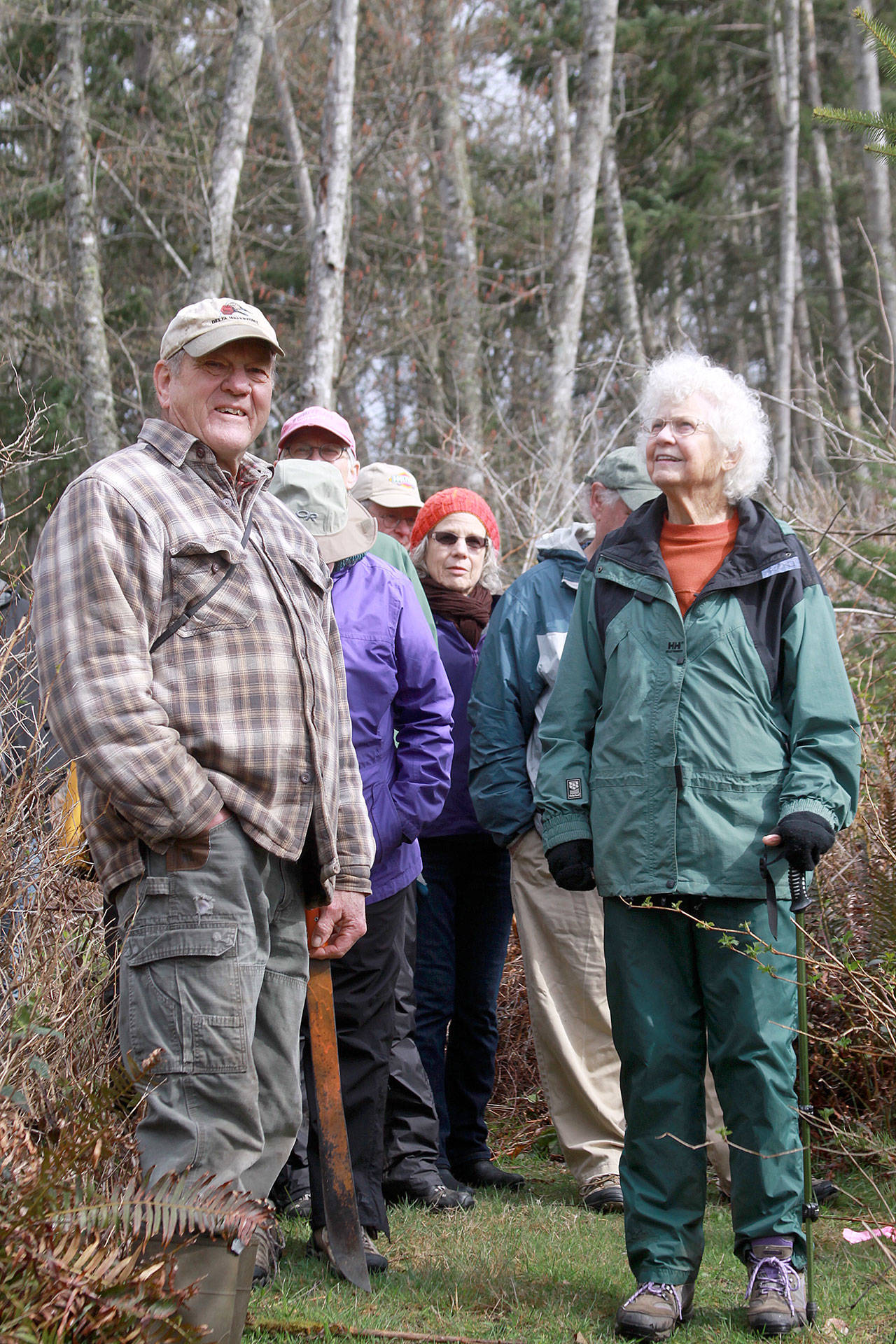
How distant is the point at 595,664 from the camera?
3.70 meters

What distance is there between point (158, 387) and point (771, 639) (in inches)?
66.3

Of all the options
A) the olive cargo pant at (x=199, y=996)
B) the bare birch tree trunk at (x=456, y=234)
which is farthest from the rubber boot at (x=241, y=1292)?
the bare birch tree trunk at (x=456, y=234)

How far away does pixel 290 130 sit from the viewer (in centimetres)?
1736

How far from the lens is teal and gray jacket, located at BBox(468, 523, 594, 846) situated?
4602mm

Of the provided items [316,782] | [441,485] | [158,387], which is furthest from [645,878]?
[441,485]

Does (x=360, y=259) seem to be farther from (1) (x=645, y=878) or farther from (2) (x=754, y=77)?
(1) (x=645, y=878)

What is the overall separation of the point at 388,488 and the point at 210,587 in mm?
3093

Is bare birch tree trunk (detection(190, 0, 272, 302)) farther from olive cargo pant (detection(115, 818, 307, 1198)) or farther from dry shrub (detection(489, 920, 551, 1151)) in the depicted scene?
olive cargo pant (detection(115, 818, 307, 1198))

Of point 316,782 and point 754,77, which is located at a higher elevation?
point 754,77

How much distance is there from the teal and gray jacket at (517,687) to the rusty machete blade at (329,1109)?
1364 mm

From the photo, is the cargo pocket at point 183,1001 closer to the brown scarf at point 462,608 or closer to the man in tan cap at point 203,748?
the man in tan cap at point 203,748

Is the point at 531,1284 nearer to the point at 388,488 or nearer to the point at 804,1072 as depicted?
the point at 804,1072

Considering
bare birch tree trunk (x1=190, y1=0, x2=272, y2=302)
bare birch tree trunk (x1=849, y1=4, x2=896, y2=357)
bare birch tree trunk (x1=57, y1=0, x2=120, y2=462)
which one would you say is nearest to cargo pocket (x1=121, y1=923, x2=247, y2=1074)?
bare birch tree trunk (x1=190, y1=0, x2=272, y2=302)

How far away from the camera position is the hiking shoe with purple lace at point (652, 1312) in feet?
10.3
